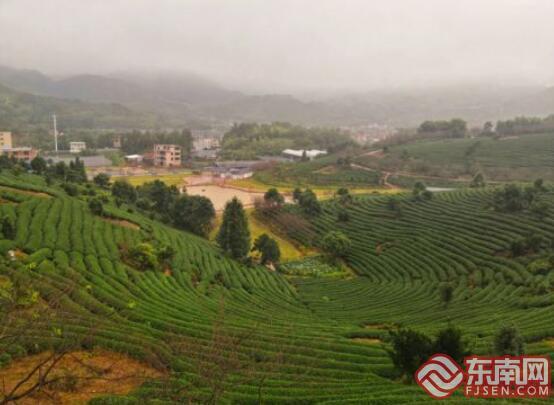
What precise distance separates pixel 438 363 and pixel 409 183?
7281 cm

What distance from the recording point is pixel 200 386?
1211 cm

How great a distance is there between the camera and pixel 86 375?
42.0 ft

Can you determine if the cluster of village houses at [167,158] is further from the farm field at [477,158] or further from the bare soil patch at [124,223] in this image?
the bare soil patch at [124,223]

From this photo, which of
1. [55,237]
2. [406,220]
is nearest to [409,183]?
[406,220]

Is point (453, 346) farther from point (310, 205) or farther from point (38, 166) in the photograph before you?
point (38, 166)

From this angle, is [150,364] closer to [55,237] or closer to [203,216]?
[55,237]

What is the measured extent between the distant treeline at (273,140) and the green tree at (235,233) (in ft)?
263

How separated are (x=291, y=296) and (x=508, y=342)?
18119mm

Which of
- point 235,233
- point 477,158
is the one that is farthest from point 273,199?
point 477,158

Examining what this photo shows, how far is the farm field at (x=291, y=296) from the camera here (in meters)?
13.4

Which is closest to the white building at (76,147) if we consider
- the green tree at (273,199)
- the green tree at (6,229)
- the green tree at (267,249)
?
the green tree at (273,199)
